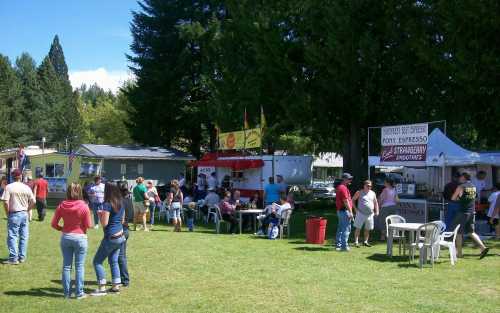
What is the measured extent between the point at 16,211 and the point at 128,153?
21487 mm

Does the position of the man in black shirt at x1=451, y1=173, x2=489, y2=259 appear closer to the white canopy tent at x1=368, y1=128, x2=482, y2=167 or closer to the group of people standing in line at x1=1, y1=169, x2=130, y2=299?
the white canopy tent at x1=368, y1=128, x2=482, y2=167

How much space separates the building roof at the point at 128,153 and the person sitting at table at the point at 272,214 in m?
16.4

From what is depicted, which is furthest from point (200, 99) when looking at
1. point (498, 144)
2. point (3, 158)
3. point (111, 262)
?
point (111, 262)

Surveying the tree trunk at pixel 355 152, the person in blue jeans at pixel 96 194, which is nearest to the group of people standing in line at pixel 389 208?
the person in blue jeans at pixel 96 194

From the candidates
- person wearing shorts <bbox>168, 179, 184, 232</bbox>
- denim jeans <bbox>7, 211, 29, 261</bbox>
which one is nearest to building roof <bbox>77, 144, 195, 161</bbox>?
person wearing shorts <bbox>168, 179, 184, 232</bbox>

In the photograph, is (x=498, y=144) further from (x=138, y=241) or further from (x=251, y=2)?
(x=138, y=241)

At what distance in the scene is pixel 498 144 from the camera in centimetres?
2398

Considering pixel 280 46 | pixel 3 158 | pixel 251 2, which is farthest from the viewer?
pixel 3 158

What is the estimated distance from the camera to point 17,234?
10.1 metres

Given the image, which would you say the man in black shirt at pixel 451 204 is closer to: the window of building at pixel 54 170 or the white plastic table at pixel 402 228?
the white plastic table at pixel 402 228

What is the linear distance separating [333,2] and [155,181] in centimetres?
1462

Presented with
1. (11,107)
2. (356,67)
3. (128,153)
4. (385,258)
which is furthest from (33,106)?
(385,258)

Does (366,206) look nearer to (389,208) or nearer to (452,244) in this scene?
(389,208)

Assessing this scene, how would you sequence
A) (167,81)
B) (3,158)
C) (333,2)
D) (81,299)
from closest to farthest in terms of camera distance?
(81,299) → (333,2) → (167,81) → (3,158)
